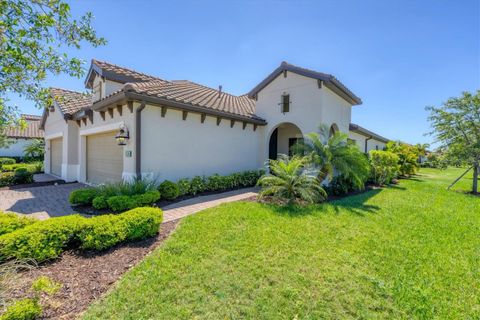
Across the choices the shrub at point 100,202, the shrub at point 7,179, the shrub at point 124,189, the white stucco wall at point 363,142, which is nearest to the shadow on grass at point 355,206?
the shrub at point 124,189

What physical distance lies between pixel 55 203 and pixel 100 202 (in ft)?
9.35

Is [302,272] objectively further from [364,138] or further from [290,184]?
[364,138]

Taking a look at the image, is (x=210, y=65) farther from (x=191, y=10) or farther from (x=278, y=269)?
(x=278, y=269)

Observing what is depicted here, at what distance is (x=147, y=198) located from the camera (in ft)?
23.4

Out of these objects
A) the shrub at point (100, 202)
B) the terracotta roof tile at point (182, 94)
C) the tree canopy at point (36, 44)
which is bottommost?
the shrub at point (100, 202)

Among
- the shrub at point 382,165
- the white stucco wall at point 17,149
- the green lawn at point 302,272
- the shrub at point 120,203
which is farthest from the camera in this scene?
the white stucco wall at point 17,149

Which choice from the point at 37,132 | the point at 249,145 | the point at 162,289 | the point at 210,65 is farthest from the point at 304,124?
the point at 37,132

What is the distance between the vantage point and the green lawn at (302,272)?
292 centimetres

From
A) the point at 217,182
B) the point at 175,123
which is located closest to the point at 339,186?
the point at 217,182

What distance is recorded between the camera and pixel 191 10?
9.14m

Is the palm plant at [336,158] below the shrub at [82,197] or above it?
above

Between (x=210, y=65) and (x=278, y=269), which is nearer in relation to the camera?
(x=278, y=269)

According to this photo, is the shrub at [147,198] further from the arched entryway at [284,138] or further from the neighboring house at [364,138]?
the neighboring house at [364,138]

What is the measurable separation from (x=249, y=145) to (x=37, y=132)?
30.2 meters
